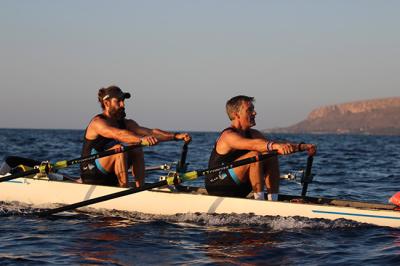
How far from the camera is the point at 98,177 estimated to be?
11562 mm

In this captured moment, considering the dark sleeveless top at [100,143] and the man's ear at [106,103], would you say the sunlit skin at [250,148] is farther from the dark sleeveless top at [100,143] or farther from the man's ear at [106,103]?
the man's ear at [106,103]

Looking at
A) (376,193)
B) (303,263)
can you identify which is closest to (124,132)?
(303,263)

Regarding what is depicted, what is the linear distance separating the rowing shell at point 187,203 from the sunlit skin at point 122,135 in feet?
1.52

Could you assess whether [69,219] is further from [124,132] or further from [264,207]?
[264,207]

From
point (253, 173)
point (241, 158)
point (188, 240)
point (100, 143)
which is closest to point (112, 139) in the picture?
point (100, 143)

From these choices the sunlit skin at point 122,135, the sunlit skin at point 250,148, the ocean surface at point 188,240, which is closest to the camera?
the ocean surface at point 188,240

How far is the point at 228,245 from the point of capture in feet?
28.1

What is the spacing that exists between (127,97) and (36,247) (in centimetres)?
378

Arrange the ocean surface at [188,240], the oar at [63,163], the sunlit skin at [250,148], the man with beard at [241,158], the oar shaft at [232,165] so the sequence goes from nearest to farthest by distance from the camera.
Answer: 1. the ocean surface at [188,240]
2. the oar shaft at [232,165]
3. the sunlit skin at [250,148]
4. the man with beard at [241,158]
5. the oar at [63,163]

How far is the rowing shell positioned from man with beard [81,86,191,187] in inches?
13.2

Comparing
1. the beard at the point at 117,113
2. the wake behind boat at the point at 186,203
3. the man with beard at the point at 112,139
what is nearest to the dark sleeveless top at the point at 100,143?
the man with beard at the point at 112,139

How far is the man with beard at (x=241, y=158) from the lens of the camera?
33.1 ft

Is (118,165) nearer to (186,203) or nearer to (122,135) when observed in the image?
(122,135)

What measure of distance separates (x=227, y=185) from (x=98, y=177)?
8.22 feet
